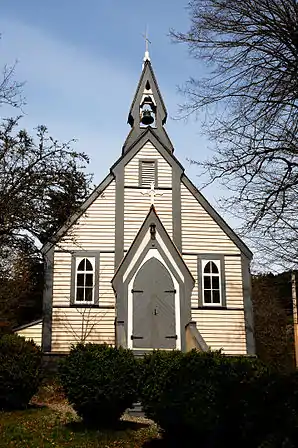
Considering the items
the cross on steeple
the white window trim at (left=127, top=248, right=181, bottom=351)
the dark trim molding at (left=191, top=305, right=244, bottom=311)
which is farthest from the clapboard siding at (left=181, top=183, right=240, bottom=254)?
the white window trim at (left=127, top=248, right=181, bottom=351)

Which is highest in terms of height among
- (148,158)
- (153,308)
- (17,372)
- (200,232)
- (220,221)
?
(148,158)

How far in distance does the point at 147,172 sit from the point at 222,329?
6.51 metres

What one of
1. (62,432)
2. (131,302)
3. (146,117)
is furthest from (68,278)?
(62,432)

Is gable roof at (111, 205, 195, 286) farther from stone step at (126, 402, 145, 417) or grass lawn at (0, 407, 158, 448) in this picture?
grass lawn at (0, 407, 158, 448)

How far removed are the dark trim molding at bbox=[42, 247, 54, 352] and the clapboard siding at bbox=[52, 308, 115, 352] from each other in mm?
175

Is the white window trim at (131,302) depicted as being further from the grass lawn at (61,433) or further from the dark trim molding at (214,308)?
the grass lawn at (61,433)

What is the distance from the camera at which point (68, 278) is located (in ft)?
71.4

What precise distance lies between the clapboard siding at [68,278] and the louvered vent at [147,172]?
3152 millimetres

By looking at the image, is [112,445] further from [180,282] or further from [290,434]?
[180,282]

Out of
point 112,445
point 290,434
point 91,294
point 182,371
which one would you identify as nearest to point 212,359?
point 182,371

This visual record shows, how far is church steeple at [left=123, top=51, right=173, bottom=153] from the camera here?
81.6 ft

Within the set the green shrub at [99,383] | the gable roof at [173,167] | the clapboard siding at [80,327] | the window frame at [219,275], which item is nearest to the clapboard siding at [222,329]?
the window frame at [219,275]

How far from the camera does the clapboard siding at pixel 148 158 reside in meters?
23.0

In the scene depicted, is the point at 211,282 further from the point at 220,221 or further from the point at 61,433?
the point at 61,433
